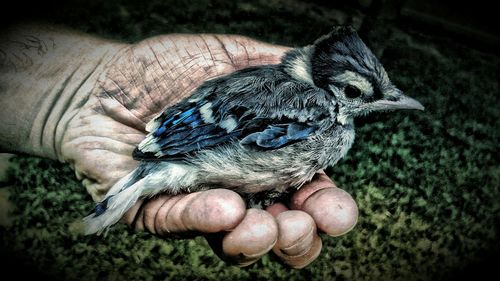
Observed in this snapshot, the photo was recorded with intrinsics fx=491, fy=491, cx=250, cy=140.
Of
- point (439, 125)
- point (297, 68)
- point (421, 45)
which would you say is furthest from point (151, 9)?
point (439, 125)

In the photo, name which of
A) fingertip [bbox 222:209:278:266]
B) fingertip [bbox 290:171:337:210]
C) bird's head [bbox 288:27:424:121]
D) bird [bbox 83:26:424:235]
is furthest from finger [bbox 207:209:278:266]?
bird's head [bbox 288:27:424:121]

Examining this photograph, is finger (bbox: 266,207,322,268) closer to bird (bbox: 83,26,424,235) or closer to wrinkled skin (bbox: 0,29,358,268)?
wrinkled skin (bbox: 0,29,358,268)

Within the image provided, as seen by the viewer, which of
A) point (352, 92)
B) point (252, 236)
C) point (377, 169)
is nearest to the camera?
point (252, 236)

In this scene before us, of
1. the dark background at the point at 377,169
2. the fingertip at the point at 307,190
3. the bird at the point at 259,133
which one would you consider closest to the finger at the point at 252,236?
the bird at the point at 259,133

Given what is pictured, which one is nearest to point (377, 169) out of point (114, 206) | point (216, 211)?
point (216, 211)

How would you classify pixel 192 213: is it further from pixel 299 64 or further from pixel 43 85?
pixel 43 85

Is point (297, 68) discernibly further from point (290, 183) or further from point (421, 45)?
point (421, 45)

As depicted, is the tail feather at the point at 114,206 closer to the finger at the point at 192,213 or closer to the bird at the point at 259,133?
the bird at the point at 259,133
